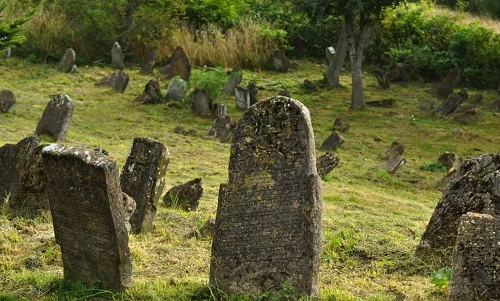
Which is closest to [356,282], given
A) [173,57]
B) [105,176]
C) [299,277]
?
[299,277]

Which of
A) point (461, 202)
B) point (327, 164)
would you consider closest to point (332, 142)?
point (327, 164)

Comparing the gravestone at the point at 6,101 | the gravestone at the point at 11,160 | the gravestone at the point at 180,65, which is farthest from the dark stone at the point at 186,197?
the gravestone at the point at 180,65

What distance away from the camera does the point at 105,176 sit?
7.93 m

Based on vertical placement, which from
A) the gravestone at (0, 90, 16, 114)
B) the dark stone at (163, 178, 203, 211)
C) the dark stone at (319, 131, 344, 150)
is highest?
the dark stone at (163, 178, 203, 211)

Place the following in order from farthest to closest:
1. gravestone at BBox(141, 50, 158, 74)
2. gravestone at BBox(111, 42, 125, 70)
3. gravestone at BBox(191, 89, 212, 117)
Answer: gravestone at BBox(111, 42, 125, 70) < gravestone at BBox(141, 50, 158, 74) < gravestone at BBox(191, 89, 212, 117)

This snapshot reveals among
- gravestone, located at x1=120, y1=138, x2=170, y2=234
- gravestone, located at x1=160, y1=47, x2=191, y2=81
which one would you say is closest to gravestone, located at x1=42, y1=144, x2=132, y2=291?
gravestone, located at x1=120, y1=138, x2=170, y2=234

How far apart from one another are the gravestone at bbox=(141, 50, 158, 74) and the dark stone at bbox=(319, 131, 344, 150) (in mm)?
9509

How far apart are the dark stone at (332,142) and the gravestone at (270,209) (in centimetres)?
1171

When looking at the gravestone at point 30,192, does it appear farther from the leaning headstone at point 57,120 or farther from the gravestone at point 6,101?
the gravestone at point 6,101

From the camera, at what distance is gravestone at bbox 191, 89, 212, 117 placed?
2272 cm

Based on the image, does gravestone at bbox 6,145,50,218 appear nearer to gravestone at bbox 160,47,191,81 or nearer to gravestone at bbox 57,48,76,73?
gravestone at bbox 160,47,191,81

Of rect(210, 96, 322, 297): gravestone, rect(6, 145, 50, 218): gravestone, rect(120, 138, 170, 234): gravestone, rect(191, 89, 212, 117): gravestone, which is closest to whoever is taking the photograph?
rect(210, 96, 322, 297): gravestone

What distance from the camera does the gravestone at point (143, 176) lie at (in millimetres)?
10469

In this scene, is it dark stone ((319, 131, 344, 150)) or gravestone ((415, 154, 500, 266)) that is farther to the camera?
dark stone ((319, 131, 344, 150))
